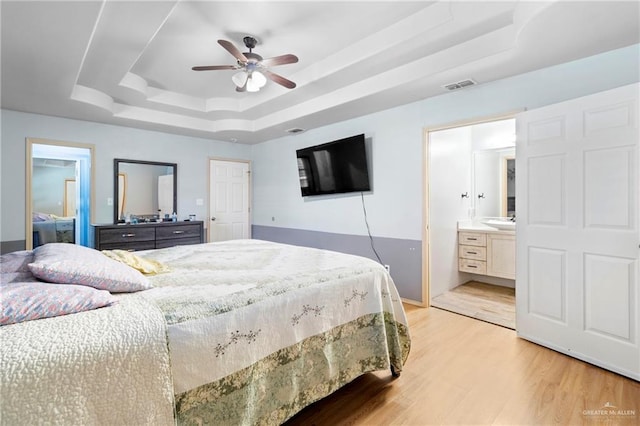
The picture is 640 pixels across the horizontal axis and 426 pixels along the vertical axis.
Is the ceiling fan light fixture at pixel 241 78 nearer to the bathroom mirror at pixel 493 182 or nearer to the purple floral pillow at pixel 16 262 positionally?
the purple floral pillow at pixel 16 262

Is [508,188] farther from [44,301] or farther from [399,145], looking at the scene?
[44,301]

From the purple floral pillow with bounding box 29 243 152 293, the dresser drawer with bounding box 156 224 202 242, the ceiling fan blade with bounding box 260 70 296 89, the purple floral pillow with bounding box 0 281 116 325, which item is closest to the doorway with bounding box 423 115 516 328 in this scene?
the ceiling fan blade with bounding box 260 70 296 89

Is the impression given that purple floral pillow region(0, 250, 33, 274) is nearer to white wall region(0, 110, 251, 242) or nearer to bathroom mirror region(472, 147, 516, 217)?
white wall region(0, 110, 251, 242)

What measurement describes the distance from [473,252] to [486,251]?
0.17m

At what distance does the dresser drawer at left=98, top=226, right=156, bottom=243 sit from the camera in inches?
165

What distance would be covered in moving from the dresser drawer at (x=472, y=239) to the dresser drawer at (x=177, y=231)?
4.15 m

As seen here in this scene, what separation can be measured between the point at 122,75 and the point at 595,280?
4.74 m

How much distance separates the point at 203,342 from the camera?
48.1 inches

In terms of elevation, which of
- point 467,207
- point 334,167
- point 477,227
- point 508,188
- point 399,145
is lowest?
point 477,227

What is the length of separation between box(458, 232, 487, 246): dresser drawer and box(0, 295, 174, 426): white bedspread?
4.21 metres

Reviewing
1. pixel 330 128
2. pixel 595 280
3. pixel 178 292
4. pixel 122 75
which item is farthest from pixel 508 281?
pixel 122 75

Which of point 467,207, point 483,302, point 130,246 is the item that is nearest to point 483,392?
point 483,302

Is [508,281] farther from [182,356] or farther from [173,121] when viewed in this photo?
[173,121]

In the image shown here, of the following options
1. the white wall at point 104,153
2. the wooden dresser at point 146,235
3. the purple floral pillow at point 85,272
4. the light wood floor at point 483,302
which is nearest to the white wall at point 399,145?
the light wood floor at point 483,302
